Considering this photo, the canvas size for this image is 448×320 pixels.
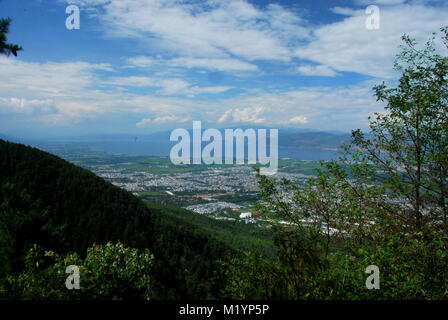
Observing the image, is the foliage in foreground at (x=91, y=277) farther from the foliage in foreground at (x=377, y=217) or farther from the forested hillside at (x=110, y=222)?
the forested hillside at (x=110, y=222)

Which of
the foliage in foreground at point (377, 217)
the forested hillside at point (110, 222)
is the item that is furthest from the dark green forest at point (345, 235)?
the forested hillside at point (110, 222)

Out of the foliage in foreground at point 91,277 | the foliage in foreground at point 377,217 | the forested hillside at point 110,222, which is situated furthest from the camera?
the forested hillside at point 110,222

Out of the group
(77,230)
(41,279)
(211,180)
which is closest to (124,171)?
(211,180)

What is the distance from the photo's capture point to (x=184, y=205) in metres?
122

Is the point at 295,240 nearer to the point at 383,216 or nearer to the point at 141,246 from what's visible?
the point at 383,216

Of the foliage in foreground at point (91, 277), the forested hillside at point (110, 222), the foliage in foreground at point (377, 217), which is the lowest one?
the forested hillside at point (110, 222)

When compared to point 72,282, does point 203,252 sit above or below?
below

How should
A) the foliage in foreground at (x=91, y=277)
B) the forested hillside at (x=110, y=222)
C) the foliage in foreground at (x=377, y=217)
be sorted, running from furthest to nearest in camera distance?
1. the forested hillside at (x=110, y=222)
2. the foliage in foreground at (x=91, y=277)
3. the foliage in foreground at (x=377, y=217)

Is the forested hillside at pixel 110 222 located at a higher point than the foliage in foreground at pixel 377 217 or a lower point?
lower

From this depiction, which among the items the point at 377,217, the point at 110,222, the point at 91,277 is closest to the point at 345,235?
the point at 377,217

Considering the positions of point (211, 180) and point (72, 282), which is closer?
point (72, 282)

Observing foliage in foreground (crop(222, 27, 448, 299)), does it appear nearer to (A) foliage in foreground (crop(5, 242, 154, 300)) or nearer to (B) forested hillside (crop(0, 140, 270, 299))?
(A) foliage in foreground (crop(5, 242, 154, 300))
